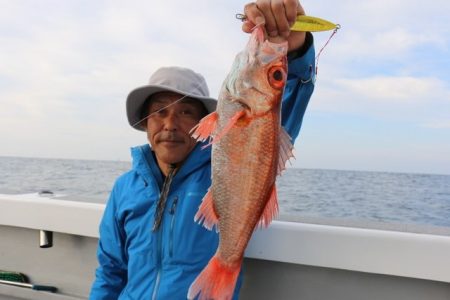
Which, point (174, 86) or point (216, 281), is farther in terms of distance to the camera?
point (174, 86)

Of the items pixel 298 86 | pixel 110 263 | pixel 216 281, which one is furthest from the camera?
pixel 110 263

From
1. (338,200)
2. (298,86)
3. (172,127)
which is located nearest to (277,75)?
(298,86)

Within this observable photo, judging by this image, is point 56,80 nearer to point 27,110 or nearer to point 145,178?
point 27,110

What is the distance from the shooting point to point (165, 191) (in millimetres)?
2301

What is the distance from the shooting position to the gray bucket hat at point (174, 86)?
7.56ft

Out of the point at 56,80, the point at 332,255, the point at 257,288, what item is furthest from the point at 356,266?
the point at 56,80

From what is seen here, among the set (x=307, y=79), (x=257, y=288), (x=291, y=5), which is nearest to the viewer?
(x=291, y=5)

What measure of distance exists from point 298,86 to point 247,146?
621 mm

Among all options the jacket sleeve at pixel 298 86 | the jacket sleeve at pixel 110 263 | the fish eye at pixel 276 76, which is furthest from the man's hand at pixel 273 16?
the jacket sleeve at pixel 110 263

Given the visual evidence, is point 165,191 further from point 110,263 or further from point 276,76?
point 276,76

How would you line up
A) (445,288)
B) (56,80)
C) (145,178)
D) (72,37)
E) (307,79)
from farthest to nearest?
1. (56,80)
2. (72,37)
3. (145,178)
4. (445,288)
5. (307,79)

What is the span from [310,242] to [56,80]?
12365mm

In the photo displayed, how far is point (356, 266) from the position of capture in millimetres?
2271

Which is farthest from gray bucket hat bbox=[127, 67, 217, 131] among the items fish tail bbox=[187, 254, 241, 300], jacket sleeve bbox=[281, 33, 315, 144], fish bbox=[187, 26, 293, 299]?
fish tail bbox=[187, 254, 241, 300]
